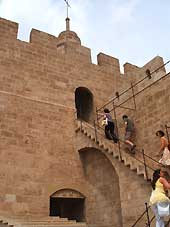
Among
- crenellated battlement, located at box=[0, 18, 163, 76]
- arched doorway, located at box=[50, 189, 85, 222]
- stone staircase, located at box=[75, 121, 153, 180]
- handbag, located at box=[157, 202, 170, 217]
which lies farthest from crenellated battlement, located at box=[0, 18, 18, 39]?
handbag, located at box=[157, 202, 170, 217]

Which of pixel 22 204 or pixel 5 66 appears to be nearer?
pixel 22 204

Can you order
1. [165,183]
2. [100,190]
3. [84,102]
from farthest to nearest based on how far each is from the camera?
1. [84,102]
2. [100,190]
3. [165,183]

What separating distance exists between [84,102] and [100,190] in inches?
199

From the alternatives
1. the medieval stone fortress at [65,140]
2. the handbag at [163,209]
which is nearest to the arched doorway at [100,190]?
the medieval stone fortress at [65,140]

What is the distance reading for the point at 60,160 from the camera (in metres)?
11.3

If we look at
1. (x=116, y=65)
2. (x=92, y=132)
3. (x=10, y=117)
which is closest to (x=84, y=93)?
(x=116, y=65)

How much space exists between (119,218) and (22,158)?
154 inches

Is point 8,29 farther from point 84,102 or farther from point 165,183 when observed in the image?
point 165,183

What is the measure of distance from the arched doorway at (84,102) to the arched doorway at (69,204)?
399cm

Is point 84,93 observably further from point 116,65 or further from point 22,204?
point 22,204

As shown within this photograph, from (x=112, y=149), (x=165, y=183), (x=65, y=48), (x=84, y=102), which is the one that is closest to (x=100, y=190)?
(x=112, y=149)

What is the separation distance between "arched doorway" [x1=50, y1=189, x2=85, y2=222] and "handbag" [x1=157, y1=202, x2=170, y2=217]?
5.76 meters

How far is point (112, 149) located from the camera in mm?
9547

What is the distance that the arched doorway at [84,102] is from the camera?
13773 millimetres
